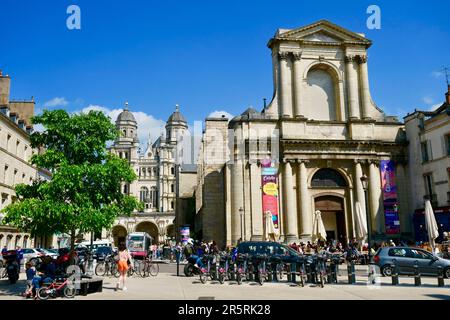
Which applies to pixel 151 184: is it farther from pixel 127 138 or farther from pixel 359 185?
pixel 359 185

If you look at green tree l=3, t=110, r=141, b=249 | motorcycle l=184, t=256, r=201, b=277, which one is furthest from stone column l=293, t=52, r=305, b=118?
green tree l=3, t=110, r=141, b=249

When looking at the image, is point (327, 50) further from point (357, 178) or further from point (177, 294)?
point (177, 294)

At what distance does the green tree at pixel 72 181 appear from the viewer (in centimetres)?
1444

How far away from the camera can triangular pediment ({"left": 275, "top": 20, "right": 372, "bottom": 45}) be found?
3669 cm

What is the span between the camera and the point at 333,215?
119ft

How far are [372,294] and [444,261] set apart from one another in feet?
23.9

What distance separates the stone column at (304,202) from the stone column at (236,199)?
15.6 ft

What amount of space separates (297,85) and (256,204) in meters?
10.9

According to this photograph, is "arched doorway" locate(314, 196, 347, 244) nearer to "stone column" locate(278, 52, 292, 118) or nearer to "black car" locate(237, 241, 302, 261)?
"stone column" locate(278, 52, 292, 118)

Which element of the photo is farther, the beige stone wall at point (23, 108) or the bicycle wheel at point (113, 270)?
the beige stone wall at point (23, 108)

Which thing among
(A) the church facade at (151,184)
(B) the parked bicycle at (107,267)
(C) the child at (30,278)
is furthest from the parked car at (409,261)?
(A) the church facade at (151,184)

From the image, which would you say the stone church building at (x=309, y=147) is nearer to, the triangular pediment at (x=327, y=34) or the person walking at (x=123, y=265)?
the triangular pediment at (x=327, y=34)

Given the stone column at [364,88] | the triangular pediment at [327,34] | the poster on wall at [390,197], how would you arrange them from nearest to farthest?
the poster on wall at [390,197]
the stone column at [364,88]
the triangular pediment at [327,34]

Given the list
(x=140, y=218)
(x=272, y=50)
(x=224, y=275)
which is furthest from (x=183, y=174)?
(x=224, y=275)
